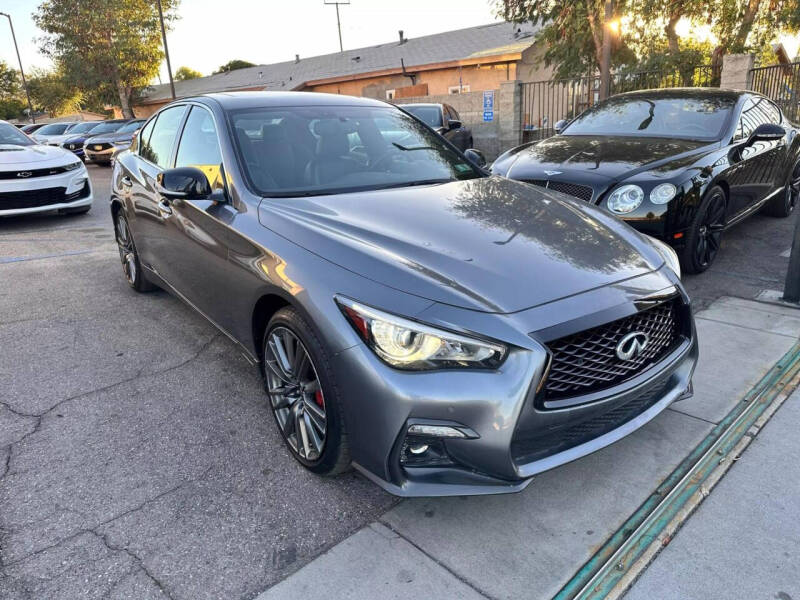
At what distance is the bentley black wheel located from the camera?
4.97 m

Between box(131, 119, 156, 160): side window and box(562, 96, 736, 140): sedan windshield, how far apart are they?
420cm

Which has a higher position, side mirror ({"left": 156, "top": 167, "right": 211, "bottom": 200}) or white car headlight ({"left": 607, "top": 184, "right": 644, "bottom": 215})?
side mirror ({"left": 156, "top": 167, "right": 211, "bottom": 200})

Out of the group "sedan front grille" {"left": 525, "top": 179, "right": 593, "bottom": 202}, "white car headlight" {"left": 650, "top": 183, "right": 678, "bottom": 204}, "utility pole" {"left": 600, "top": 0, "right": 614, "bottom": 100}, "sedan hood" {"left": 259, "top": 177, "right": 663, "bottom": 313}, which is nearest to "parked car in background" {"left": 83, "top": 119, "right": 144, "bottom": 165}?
"utility pole" {"left": 600, "top": 0, "right": 614, "bottom": 100}

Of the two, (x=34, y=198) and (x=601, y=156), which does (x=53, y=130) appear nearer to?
(x=34, y=198)

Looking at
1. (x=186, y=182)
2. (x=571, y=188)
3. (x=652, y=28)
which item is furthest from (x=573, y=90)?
(x=186, y=182)

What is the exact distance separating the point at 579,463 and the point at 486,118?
514 inches

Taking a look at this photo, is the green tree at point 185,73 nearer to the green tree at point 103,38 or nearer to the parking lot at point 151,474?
the green tree at point 103,38

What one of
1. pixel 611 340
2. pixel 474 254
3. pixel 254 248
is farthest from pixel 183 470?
pixel 611 340

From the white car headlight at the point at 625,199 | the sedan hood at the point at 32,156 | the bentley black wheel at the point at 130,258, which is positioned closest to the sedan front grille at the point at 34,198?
the sedan hood at the point at 32,156

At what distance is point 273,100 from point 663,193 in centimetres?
305

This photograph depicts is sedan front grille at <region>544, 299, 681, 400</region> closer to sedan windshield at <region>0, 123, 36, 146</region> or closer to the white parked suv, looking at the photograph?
the white parked suv

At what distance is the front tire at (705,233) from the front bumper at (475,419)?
3.11 metres

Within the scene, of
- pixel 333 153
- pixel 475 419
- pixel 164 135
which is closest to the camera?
pixel 475 419

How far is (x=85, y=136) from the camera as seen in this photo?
19.4 m
